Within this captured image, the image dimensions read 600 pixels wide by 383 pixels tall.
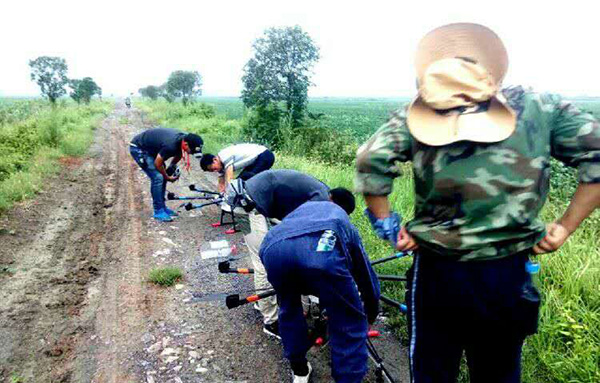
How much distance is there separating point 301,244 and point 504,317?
1141 millimetres

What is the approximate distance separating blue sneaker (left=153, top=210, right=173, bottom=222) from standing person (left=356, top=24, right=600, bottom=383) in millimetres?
5620

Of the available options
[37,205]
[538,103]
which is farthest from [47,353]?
[37,205]

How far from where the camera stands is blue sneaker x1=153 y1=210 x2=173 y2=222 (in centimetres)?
660

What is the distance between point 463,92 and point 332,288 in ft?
4.64

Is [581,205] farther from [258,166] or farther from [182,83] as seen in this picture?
[182,83]

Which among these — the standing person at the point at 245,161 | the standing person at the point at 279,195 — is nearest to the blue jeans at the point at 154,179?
the standing person at the point at 245,161

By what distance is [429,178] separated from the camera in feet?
4.80

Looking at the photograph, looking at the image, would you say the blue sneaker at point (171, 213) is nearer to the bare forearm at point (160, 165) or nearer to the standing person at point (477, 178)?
the bare forearm at point (160, 165)

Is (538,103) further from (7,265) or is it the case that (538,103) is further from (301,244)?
(7,265)

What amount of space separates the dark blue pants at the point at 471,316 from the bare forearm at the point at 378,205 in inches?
9.4

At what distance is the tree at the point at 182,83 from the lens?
129 feet

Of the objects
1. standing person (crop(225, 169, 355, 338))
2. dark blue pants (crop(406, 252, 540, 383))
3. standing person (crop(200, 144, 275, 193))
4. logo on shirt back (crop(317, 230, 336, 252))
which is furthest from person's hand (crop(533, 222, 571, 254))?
standing person (crop(200, 144, 275, 193))

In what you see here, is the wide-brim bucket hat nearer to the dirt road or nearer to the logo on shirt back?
the logo on shirt back

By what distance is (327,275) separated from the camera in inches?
90.2
